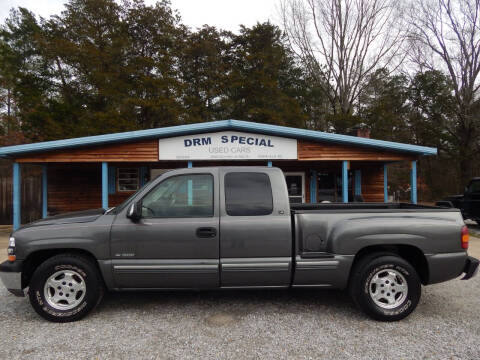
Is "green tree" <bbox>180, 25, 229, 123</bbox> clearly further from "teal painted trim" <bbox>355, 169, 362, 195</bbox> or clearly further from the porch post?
the porch post

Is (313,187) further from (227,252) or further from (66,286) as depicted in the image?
→ (66,286)

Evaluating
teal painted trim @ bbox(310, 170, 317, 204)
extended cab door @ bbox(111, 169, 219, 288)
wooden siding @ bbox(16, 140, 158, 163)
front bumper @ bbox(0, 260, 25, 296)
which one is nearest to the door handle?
extended cab door @ bbox(111, 169, 219, 288)

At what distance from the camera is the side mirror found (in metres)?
3.45

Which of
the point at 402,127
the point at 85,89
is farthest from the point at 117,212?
the point at 402,127

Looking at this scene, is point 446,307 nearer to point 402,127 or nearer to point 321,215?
point 321,215

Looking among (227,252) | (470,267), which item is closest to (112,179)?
(227,252)

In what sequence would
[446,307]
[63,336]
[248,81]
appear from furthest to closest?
1. [248,81]
2. [446,307]
3. [63,336]

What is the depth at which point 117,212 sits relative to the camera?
146 inches

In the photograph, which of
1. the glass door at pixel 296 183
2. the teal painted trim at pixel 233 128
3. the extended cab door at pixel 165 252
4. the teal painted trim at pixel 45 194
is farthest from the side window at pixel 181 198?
the teal painted trim at pixel 45 194

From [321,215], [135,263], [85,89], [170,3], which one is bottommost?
[135,263]

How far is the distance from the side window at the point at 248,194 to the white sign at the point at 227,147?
6953 millimetres

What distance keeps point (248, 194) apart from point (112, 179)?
1100 cm

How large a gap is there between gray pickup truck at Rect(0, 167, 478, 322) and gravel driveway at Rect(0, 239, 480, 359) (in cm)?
30

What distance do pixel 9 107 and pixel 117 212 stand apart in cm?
2804
